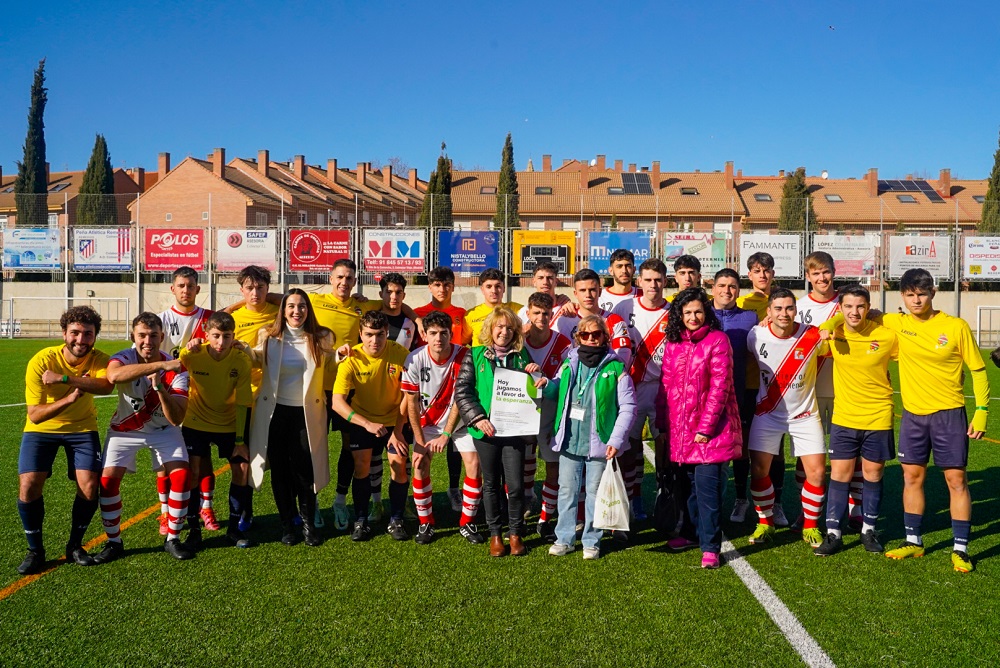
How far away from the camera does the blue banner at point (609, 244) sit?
2617 cm

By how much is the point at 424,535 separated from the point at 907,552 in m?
3.26

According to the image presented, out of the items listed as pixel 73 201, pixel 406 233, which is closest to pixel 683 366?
pixel 406 233

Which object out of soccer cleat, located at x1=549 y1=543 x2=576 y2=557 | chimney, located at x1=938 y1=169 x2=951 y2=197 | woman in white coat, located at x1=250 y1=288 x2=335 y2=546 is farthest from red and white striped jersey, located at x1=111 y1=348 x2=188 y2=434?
chimney, located at x1=938 y1=169 x2=951 y2=197

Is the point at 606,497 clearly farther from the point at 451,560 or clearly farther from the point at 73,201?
the point at 73,201

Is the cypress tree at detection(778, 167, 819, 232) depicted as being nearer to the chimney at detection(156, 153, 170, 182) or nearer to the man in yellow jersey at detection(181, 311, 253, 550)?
the man in yellow jersey at detection(181, 311, 253, 550)

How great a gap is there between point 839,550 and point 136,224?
26780 millimetres

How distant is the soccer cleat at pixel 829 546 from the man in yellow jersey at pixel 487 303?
2749 mm

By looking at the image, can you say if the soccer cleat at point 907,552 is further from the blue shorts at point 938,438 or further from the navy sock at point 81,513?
the navy sock at point 81,513

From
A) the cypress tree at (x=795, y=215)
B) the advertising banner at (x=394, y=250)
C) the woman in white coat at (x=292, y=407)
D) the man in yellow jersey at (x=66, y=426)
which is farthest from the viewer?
the cypress tree at (x=795, y=215)

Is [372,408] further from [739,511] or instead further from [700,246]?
[700,246]

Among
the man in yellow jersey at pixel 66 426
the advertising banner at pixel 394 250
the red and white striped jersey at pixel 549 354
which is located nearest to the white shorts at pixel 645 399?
the red and white striped jersey at pixel 549 354

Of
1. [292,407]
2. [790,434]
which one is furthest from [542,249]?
[292,407]

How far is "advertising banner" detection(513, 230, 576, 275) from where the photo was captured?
2655 centimetres

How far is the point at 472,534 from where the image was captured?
6027 millimetres
